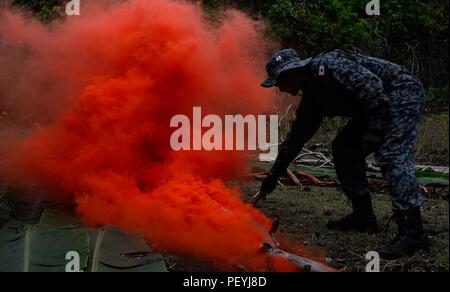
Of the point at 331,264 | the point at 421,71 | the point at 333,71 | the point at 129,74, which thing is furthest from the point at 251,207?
the point at 421,71

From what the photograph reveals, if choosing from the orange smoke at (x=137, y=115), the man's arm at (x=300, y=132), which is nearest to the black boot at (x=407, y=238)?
the orange smoke at (x=137, y=115)

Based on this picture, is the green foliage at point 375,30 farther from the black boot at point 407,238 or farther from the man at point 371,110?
the black boot at point 407,238

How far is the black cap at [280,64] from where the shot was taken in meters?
5.39

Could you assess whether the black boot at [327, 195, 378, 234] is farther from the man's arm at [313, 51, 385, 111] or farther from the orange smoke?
the man's arm at [313, 51, 385, 111]

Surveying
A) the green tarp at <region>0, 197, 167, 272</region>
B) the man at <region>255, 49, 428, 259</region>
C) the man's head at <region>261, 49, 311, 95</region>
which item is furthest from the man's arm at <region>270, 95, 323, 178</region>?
the green tarp at <region>0, 197, 167, 272</region>

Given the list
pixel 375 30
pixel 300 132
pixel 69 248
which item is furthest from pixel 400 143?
pixel 375 30

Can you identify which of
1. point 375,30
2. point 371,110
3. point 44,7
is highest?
point 44,7

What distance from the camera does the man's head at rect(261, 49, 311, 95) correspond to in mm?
5383

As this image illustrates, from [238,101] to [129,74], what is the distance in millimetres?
1647

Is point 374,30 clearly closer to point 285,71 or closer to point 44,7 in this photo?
point 44,7

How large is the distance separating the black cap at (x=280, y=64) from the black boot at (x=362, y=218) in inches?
63.5

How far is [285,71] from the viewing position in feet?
17.6

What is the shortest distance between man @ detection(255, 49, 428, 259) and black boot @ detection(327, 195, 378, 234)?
11 millimetres

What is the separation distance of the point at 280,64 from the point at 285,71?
0.35 feet
